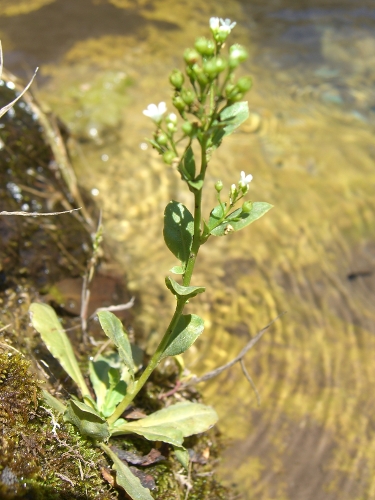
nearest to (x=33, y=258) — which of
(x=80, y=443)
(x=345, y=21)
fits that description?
(x=80, y=443)

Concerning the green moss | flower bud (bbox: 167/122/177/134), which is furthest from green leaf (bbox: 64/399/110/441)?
flower bud (bbox: 167/122/177/134)

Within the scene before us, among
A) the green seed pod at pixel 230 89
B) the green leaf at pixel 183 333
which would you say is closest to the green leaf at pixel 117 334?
the green leaf at pixel 183 333

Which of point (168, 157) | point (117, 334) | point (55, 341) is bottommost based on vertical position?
point (55, 341)

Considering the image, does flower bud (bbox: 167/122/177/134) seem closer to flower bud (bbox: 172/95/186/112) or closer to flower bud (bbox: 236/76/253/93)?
flower bud (bbox: 172/95/186/112)

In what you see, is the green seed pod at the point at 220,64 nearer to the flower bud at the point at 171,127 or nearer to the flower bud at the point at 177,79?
the flower bud at the point at 177,79

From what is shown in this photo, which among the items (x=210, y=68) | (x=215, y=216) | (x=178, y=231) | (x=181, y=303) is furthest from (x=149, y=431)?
(x=210, y=68)

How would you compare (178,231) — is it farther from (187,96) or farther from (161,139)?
(187,96)

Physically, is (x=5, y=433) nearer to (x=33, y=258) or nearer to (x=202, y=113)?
Answer: (x=202, y=113)
